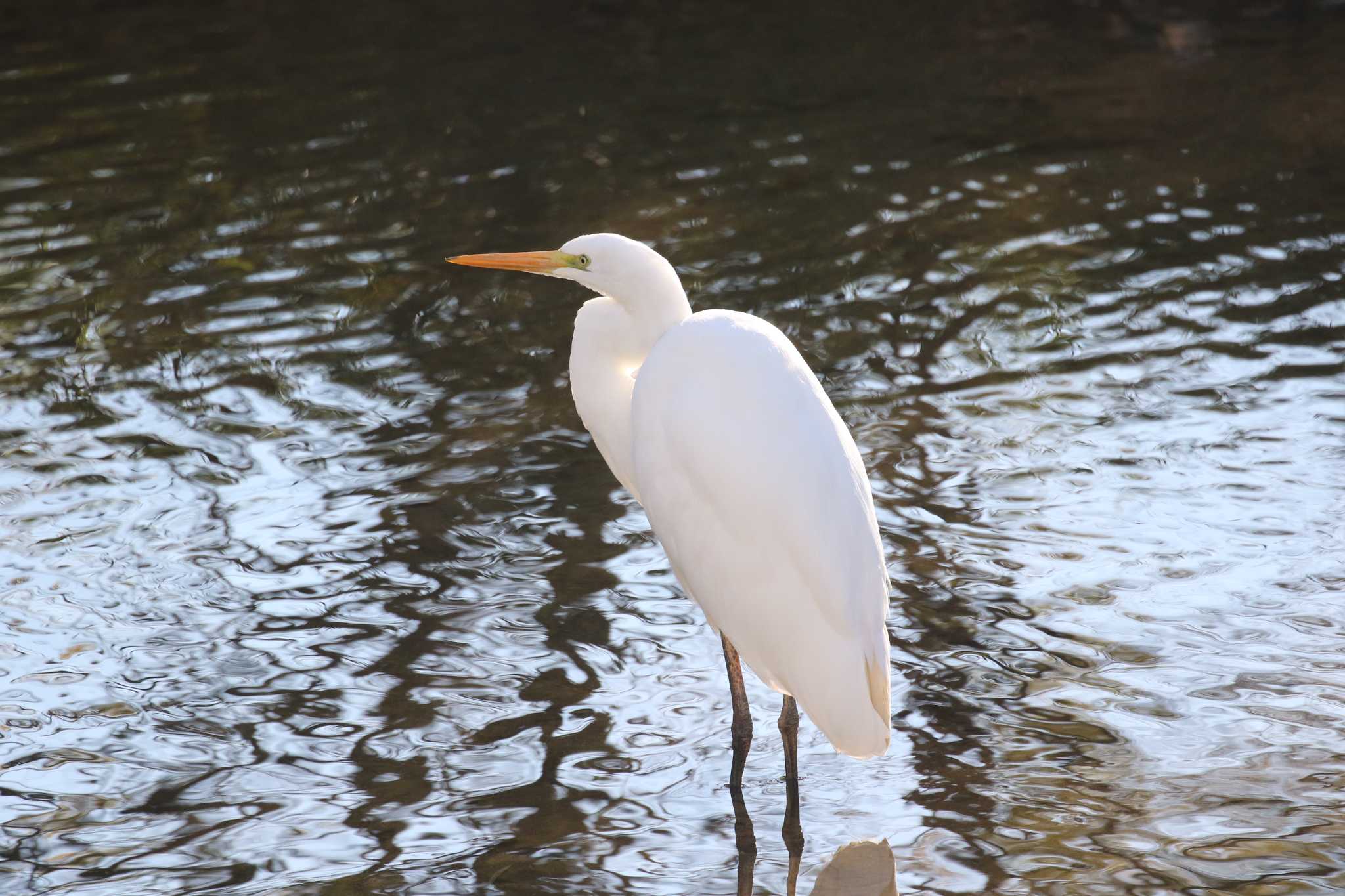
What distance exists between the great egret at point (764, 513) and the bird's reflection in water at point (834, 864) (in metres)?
0.09

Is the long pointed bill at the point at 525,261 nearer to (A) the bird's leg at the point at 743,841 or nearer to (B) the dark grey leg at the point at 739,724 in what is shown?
(B) the dark grey leg at the point at 739,724

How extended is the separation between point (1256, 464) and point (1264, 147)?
3155mm

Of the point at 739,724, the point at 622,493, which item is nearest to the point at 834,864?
the point at 739,724

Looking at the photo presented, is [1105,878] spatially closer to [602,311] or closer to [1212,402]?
A: [602,311]

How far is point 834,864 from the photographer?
2.43 m

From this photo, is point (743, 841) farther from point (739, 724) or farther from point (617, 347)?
point (617, 347)

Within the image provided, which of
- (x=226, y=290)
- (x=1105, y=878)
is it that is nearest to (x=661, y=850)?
(x=1105, y=878)

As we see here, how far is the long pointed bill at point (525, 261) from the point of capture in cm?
281

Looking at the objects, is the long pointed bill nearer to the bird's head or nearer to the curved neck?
the bird's head

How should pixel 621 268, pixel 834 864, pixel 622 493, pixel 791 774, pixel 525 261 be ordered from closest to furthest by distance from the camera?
1. pixel 834 864
2. pixel 791 774
3. pixel 621 268
4. pixel 525 261
5. pixel 622 493

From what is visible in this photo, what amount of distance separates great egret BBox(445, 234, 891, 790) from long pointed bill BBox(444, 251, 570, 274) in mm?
132

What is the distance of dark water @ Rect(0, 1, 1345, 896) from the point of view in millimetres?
2584

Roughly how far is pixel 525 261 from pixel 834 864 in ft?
4.37

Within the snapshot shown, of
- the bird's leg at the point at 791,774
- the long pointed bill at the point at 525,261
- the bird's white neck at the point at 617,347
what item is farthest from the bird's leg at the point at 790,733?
the long pointed bill at the point at 525,261
